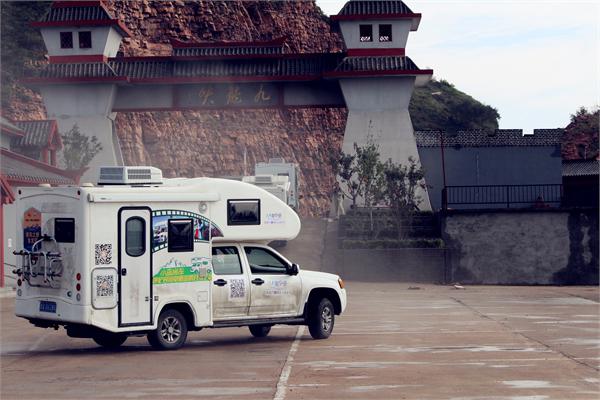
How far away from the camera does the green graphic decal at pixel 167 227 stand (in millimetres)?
18359

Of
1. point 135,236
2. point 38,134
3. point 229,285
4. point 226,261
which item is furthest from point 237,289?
point 38,134

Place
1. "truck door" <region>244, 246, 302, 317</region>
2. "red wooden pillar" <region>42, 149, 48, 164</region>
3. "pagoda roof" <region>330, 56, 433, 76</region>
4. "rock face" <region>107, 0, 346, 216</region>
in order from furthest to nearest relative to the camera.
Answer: "rock face" <region>107, 0, 346, 216</region>, "red wooden pillar" <region>42, 149, 48, 164</region>, "pagoda roof" <region>330, 56, 433, 76</region>, "truck door" <region>244, 246, 302, 317</region>

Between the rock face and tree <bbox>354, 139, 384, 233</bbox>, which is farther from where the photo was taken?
the rock face

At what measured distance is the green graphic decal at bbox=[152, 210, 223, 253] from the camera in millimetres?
18359

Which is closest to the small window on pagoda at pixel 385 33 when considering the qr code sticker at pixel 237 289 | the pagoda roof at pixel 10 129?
the pagoda roof at pixel 10 129

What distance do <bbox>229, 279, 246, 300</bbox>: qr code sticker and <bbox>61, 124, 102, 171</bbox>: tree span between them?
3295 centimetres

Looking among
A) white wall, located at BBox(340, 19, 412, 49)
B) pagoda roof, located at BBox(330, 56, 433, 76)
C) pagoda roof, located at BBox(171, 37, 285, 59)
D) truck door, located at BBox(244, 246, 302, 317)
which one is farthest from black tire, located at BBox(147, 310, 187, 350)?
white wall, located at BBox(340, 19, 412, 49)

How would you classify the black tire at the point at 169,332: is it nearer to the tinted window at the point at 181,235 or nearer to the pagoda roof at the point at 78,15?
the tinted window at the point at 181,235

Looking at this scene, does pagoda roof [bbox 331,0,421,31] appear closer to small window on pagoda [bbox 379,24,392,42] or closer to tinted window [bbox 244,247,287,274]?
small window on pagoda [bbox 379,24,392,42]

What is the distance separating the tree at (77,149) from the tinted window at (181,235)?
33.2 meters

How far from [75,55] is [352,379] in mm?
39621

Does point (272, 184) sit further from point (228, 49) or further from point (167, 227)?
point (167, 227)

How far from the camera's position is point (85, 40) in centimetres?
5200

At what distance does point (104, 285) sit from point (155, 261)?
109cm
